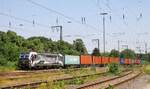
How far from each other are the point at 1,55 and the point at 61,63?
9.88 metres

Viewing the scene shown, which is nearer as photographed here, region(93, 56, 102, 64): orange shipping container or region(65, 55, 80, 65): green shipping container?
region(65, 55, 80, 65): green shipping container

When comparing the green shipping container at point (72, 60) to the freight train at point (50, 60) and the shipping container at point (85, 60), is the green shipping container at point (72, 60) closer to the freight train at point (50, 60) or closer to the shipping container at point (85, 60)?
the freight train at point (50, 60)

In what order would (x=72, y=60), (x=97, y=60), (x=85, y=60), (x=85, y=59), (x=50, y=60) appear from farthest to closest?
1. (x=97, y=60)
2. (x=85, y=60)
3. (x=85, y=59)
4. (x=72, y=60)
5. (x=50, y=60)

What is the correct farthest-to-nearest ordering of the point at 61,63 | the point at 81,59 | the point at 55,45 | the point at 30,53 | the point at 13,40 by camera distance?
the point at 55,45 < the point at 13,40 < the point at 81,59 < the point at 61,63 < the point at 30,53

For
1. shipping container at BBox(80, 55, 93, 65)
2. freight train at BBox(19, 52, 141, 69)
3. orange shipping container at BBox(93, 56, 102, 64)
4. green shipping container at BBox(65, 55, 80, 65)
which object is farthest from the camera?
orange shipping container at BBox(93, 56, 102, 64)

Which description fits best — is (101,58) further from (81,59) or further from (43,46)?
(43,46)

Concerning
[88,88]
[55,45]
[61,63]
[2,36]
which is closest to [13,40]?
[2,36]

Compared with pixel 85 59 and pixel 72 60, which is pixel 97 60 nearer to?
pixel 85 59

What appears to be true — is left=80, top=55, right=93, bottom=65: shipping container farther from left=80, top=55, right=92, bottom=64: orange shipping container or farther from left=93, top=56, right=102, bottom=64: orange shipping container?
left=93, top=56, right=102, bottom=64: orange shipping container

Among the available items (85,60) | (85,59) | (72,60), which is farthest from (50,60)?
(85,60)

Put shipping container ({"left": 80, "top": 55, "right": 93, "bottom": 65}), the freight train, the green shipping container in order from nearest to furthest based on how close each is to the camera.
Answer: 1. the freight train
2. the green shipping container
3. shipping container ({"left": 80, "top": 55, "right": 93, "bottom": 65})

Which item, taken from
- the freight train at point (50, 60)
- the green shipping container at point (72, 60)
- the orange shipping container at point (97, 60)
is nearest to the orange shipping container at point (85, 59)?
the freight train at point (50, 60)

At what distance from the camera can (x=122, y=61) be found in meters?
92.0

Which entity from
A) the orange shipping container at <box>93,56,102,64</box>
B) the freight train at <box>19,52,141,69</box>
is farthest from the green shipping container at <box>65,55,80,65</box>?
the orange shipping container at <box>93,56,102,64</box>
